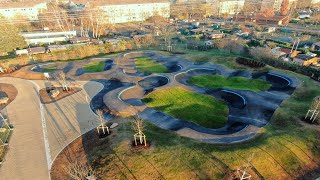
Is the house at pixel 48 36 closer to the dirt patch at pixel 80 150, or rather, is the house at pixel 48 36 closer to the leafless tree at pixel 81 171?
the dirt patch at pixel 80 150

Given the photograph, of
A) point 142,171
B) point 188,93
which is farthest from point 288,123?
point 142,171

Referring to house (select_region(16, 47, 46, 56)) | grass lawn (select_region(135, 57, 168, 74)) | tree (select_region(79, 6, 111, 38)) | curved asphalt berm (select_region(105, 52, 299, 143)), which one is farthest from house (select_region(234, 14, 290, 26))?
house (select_region(16, 47, 46, 56))

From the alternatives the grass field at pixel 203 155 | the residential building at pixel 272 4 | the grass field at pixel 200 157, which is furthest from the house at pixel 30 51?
the residential building at pixel 272 4

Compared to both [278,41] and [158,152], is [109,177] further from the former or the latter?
[278,41]

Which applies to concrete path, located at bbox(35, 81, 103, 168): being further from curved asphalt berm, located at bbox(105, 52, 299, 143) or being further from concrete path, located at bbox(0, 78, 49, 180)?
curved asphalt berm, located at bbox(105, 52, 299, 143)

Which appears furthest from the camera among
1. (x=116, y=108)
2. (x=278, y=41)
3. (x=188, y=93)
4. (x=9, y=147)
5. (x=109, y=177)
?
(x=278, y=41)
